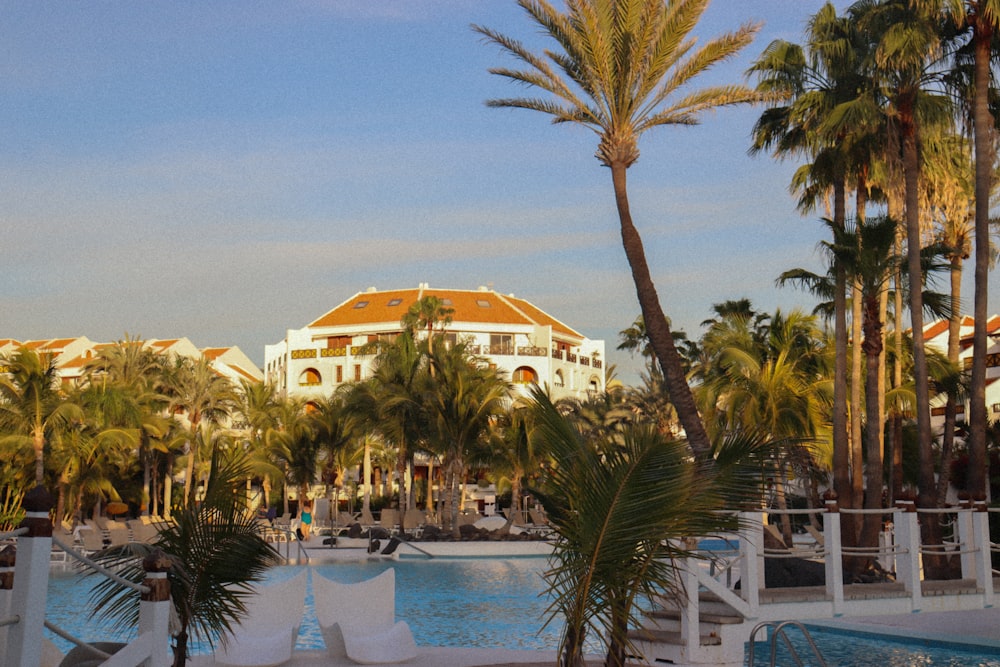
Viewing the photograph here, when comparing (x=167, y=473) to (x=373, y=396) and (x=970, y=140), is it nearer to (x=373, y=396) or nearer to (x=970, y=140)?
(x=373, y=396)

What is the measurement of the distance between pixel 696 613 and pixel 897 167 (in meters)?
Result: 12.6

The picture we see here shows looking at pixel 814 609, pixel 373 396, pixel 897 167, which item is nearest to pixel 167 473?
pixel 373 396

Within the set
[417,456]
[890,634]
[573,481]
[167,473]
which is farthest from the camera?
[417,456]

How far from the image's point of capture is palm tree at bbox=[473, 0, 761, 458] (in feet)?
49.9

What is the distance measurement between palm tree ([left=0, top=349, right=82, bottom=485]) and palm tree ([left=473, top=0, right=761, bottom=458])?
21008 millimetres

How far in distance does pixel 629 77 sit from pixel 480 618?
9051mm

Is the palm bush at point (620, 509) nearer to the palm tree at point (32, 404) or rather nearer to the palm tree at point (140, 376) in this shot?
the palm tree at point (32, 404)

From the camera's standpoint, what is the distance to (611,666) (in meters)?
8.09

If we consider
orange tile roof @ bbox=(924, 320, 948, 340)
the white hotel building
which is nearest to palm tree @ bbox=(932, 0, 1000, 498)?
the white hotel building

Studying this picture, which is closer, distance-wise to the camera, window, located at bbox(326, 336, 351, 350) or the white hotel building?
the white hotel building

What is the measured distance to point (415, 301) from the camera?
77062mm

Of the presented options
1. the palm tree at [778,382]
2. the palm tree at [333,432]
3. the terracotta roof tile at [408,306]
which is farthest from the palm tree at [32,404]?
the terracotta roof tile at [408,306]

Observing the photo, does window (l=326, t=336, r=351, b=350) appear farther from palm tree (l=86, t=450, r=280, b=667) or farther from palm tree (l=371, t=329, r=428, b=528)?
palm tree (l=86, t=450, r=280, b=667)

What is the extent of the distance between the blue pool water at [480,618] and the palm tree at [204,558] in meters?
1.62
